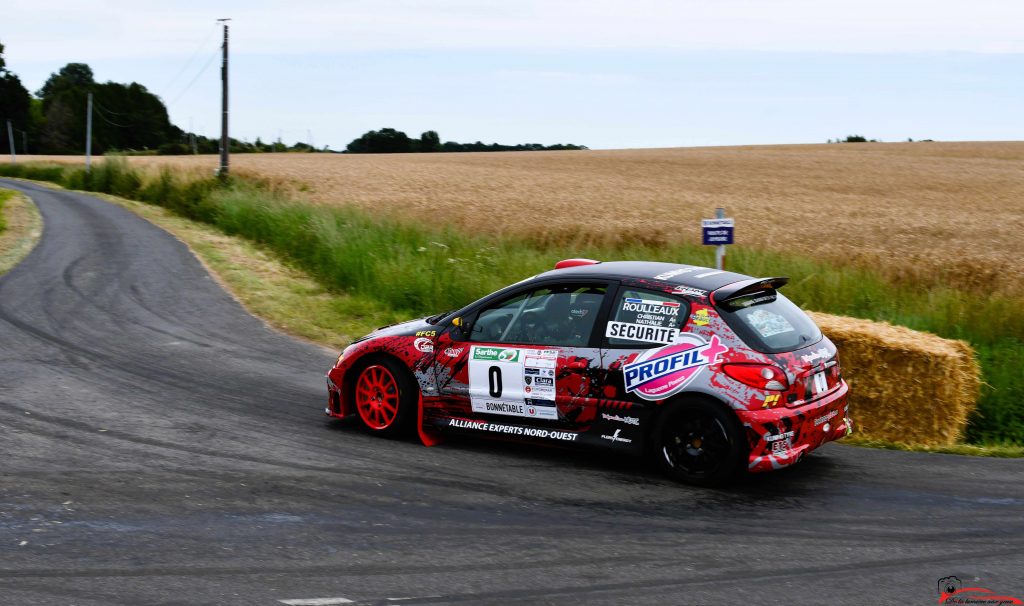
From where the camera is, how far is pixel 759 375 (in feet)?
21.6

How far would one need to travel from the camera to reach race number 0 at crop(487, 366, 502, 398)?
7.52 meters

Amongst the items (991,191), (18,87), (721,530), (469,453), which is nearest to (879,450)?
(721,530)

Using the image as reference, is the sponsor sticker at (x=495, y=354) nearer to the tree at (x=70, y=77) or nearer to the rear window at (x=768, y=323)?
the rear window at (x=768, y=323)

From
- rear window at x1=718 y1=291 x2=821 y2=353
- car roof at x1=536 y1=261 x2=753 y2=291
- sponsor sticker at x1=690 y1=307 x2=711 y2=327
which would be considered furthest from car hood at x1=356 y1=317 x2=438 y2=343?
rear window at x1=718 y1=291 x2=821 y2=353

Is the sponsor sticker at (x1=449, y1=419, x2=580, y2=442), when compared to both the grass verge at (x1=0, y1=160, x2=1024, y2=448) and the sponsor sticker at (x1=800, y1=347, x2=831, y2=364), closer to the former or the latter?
the sponsor sticker at (x1=800, y1=347, x2=831, y2=364)

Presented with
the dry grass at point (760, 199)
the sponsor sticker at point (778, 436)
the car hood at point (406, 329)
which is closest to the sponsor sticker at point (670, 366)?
the sponsor sticker at point (778, 436)

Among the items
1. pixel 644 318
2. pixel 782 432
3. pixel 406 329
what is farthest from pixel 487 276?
pixel 782 432

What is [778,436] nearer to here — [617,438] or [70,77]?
[617,438]

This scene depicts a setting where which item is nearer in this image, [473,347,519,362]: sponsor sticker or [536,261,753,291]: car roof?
[536,261,753,291]: car roof

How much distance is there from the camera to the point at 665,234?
23391mm

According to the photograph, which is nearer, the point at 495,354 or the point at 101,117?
the point at 495,354

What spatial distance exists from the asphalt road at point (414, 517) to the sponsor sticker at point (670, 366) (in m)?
0.65

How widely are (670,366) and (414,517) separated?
2010 millimetres

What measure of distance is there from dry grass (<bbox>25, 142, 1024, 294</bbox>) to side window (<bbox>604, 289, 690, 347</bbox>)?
937cm
